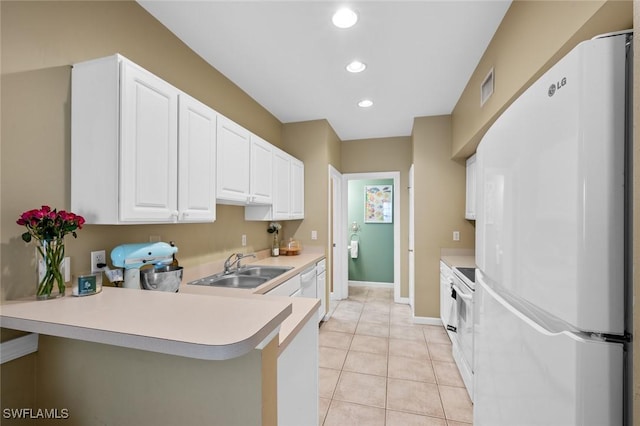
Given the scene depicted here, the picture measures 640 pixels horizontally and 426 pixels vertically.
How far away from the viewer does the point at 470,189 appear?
3166 millimetres

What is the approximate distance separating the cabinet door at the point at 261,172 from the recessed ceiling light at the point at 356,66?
1034mm

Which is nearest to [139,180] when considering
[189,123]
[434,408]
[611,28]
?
[189,123]

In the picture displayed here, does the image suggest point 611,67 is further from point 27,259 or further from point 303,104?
point 303,104

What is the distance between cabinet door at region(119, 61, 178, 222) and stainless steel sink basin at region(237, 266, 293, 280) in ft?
3.72

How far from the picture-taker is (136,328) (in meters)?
0.82

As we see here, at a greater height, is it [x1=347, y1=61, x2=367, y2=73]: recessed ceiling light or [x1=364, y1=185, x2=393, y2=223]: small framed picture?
[x1=347, y1=61, x2=367, y2=73]: recessed ceiling light

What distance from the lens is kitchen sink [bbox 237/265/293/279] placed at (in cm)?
256

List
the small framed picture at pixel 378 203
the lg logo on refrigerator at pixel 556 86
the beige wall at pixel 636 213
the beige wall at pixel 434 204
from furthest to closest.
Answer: the small framed picture at pixel 378 203 → the beige wall at pixel 434 204 → the lg logo on refrigerator at pixel 556 86 → the beige wall at pixel 636 213

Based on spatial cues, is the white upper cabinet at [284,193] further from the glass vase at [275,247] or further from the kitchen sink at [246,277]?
the kitchen sink at [246,277]

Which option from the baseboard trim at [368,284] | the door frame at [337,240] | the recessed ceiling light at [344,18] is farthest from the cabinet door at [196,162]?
the baseboard trim at [368,284]

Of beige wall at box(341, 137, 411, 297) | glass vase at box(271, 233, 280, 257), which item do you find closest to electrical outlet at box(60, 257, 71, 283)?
glass vase at box(271, 233, 280, 257)

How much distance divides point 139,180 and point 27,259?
539 mm

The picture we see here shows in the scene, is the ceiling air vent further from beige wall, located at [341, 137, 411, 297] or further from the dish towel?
the dish towel

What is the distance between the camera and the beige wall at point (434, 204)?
11.5 ft
